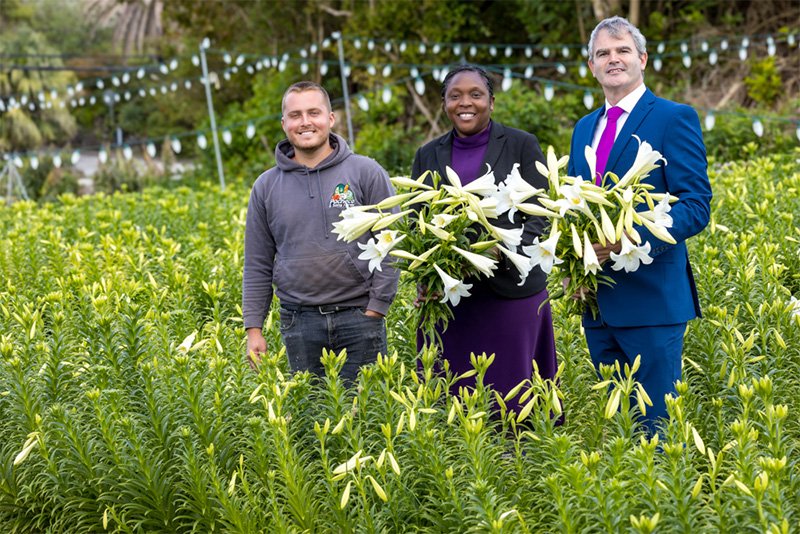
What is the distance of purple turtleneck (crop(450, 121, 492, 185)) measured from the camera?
3.76 metres

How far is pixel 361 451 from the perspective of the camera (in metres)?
3.04

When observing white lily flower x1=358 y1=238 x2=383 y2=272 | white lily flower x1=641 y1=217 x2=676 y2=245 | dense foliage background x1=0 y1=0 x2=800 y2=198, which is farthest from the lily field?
dense foliage background x1=0 y1=0 x2=800 y2=198

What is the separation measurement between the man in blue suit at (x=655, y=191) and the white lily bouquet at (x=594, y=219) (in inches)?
3.2

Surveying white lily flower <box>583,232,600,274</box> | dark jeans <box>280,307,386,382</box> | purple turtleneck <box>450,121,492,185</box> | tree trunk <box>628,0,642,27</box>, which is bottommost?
dark jeans <box>280,307,386,382</box>

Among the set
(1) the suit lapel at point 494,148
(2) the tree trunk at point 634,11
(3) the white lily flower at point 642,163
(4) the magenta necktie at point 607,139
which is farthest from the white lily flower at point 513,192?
(2) the tree trunk at point 634,11

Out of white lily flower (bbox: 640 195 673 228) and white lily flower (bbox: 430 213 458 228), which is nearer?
white lily flower (bbox: 640 195 673 228)

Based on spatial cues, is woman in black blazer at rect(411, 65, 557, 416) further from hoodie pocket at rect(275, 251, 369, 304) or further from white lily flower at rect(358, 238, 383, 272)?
white lily flower at rect(358, 238, 383, 272)

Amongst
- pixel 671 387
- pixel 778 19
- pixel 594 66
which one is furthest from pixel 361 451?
pixel 778 19

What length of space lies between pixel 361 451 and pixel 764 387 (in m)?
1.31

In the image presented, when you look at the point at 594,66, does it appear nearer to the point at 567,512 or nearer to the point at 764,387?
the point at 764,387

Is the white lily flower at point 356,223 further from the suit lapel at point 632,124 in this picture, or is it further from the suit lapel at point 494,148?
the suit lapel at point 632,124

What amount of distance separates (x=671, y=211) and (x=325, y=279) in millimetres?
1423

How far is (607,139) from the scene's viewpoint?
3.45 meters

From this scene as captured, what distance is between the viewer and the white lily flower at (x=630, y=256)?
9.93ft
